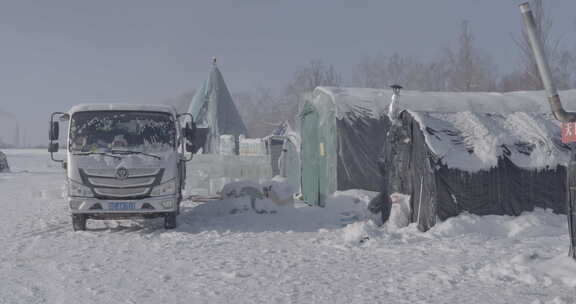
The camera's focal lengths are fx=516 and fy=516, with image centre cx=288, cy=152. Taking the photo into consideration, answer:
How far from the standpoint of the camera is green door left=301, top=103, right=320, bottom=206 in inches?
659

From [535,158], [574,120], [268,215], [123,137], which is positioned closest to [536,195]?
[535,158]

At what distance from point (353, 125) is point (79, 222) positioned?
8246 millimetres

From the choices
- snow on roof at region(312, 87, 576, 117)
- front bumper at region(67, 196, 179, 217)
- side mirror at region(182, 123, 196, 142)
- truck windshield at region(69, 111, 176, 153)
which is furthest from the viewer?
snow on roof at region(312, 87, 576, 117)

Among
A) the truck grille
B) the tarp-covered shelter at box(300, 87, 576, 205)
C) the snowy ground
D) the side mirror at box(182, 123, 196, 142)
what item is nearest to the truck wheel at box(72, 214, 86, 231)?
the snowy ground

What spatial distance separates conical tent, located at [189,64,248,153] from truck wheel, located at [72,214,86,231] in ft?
60.3

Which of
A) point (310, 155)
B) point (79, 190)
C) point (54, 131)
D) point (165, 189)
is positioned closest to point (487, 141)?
point (165, 189)

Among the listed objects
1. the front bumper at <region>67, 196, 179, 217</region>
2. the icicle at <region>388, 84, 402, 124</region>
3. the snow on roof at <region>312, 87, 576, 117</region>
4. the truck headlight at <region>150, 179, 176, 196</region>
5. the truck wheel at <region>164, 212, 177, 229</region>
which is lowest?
the truck wheel at <region>164, 212, 177, 229</region>

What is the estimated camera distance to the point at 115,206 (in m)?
10.0

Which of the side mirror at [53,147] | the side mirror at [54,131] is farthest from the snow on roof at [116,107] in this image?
the side mirror at [53,147]

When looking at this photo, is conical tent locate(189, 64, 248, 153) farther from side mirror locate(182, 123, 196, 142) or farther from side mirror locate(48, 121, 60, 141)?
side mirror locate(48, 121, 60, 141)

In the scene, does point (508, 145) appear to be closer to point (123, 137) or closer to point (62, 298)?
point (123, 137)

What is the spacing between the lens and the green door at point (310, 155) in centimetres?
1675

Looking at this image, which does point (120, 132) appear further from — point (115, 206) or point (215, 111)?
point (215, 111)

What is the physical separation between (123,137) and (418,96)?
10.4 metres
